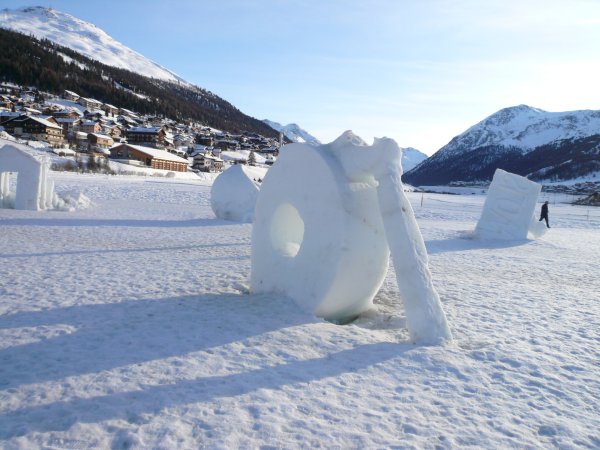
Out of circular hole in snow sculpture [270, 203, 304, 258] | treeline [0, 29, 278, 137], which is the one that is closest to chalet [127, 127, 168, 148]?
treeline [0, 29, 278, 137]

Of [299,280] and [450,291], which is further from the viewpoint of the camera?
[450,291]

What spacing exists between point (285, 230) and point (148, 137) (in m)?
91.4

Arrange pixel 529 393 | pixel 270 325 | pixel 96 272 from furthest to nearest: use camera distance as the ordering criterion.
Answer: pixel 96 272 < pixel 270 325 < pixel 529 393

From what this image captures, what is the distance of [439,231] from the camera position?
22.3 m

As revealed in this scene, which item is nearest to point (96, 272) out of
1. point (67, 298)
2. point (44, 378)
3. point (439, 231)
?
point (67, 298)

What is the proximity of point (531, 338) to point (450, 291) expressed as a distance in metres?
2.95

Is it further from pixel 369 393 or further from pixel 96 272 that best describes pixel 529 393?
pixel 96 272

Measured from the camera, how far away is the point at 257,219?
960 centimetres

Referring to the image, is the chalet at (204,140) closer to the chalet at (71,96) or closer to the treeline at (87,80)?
the treeline at (87,80)

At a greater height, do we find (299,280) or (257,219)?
(257,219)

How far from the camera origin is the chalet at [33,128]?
74.9m

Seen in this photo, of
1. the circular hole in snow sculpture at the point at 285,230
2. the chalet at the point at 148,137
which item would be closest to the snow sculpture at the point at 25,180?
the circular hole in snow sculpture at the point at 285,230

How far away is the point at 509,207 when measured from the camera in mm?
20656

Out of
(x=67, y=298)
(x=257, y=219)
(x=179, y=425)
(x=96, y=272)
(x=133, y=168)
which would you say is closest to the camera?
(x=179, y=425)
